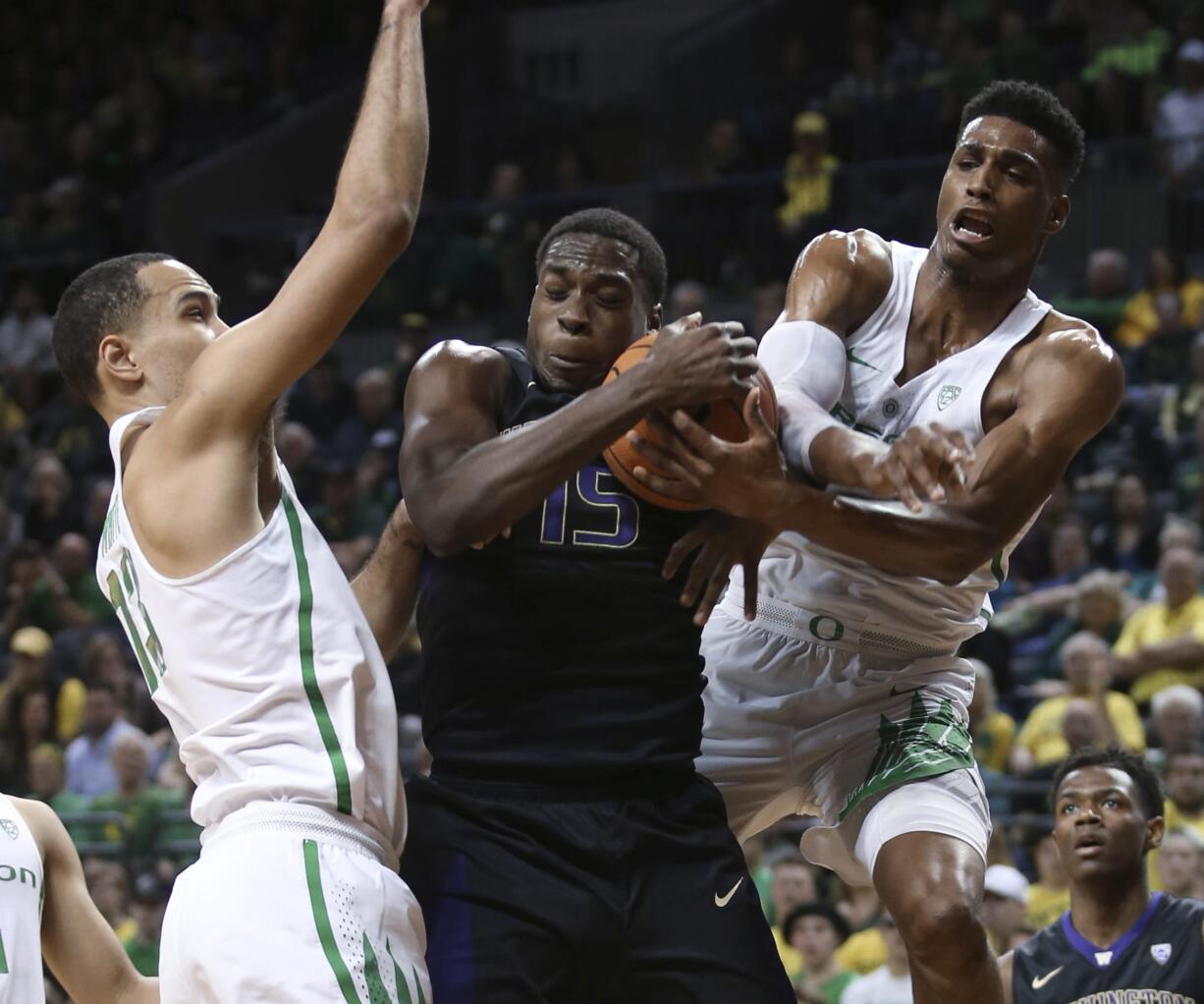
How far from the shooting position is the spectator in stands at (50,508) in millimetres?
12180

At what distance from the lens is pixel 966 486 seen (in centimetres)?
375

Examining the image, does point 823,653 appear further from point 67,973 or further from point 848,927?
point 848,927

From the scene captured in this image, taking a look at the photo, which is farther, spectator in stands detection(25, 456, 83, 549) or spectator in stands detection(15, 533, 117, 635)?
spectator in stands detection(25, 456, 83, 549)

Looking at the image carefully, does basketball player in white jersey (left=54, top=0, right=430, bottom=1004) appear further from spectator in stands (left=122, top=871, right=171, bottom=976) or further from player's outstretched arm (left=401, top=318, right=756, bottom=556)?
spectator in stands (left=122, top=871, right=171, bottom=976)

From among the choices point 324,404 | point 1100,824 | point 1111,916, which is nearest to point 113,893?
point 324,404

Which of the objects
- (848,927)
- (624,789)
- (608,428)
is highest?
(608,428)

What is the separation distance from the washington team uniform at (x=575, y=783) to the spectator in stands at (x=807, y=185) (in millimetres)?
8431

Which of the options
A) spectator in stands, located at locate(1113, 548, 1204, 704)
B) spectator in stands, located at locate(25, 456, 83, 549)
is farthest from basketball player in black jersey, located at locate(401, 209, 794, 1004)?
spectator in stands, located at locate(25, 456, 83, 549)

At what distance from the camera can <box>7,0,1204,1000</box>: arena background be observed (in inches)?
335

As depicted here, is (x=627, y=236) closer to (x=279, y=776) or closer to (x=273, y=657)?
(x=273, y=657)

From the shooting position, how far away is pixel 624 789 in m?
3.58

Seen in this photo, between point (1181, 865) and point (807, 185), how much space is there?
6377 millimetres

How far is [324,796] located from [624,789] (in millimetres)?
618

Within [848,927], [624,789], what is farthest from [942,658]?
[848,927]
